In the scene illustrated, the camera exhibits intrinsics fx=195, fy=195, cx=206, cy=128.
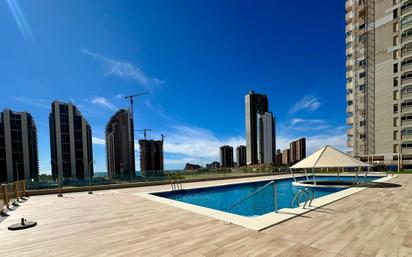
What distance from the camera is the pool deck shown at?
141 inches

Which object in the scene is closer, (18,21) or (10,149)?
(18,21)

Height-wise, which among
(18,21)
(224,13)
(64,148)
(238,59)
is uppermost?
(224,13)

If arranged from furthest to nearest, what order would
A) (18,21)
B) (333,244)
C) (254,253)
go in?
(18,21) → (333,244) → (254,253)

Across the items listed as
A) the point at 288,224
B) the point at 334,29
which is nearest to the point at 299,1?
the point at 334,29

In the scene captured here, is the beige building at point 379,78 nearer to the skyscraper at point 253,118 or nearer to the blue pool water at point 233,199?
the skyscraper at point 253,118

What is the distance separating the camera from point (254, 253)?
3.42 m

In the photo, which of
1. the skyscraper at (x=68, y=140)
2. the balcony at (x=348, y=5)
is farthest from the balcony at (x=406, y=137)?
the skyscraper at (x=68, y=140)

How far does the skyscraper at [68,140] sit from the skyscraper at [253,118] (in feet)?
144

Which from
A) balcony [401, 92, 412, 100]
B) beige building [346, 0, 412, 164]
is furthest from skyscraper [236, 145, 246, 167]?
balcony [401, 92, 412, 100]

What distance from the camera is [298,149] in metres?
59.0

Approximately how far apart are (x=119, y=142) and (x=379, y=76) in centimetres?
5119

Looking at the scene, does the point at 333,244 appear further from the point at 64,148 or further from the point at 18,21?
the point at 64,148

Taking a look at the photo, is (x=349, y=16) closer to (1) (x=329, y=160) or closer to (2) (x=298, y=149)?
(2) (x=298, y=149)

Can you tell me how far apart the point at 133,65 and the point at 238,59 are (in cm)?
1009
